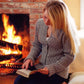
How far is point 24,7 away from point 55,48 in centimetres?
90

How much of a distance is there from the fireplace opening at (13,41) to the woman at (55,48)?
780mm

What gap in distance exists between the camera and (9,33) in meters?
2.41

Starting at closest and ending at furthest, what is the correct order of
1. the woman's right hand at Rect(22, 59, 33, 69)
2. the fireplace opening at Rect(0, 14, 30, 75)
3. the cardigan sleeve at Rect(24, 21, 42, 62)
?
the woman's right hand at Rect(22, 59, 33, 69)
the cardigan sleeve at Rect(24, 21, 42, 62)
the fireplace opening at Rect(0, 14, 30, 75)

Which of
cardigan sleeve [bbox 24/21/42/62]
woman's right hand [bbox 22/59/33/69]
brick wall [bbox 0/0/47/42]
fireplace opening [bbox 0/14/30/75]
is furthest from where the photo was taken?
fireplace opening [bbox 0/14/30/75]

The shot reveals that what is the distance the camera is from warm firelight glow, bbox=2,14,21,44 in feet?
7.86

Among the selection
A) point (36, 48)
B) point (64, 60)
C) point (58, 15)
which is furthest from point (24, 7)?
point (64, 60)

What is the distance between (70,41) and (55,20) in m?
0.21

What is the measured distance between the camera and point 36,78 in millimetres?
1521

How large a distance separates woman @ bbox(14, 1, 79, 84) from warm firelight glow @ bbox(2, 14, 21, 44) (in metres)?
0.81

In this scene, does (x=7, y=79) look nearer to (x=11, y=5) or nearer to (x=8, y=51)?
(x=8, y=51)

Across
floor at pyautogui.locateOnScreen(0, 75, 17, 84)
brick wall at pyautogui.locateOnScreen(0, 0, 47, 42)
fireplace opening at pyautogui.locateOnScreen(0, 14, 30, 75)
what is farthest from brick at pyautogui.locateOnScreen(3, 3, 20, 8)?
floor at pyautogui.locateOnScreen(0, 75, 17, 84)

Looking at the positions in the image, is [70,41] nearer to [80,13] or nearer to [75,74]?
[75,74]

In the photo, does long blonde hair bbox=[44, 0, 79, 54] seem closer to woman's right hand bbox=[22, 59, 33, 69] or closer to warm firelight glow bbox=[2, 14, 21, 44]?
woman's right hand bbox=[22, 59, 33, 69]

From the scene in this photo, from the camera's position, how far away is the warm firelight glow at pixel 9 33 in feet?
7.86
